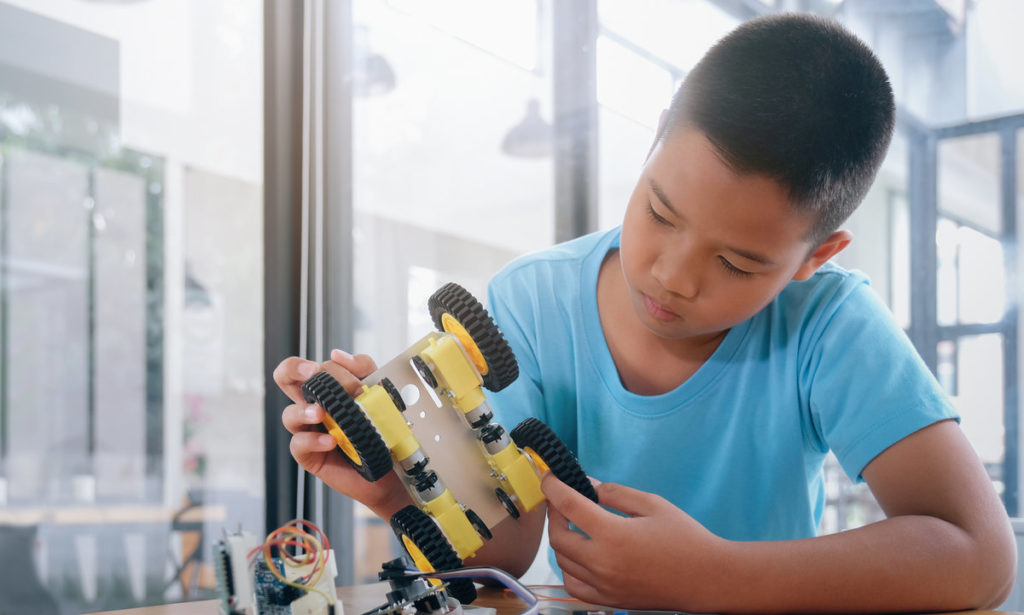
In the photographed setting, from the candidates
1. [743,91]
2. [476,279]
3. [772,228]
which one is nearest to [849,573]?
[772,228]

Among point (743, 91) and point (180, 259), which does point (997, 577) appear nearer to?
point (743, 91)

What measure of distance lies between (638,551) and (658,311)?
25 centimetres

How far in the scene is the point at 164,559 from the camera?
1607mm

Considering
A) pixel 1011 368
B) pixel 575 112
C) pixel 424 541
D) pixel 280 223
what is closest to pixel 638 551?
pixel 424 541

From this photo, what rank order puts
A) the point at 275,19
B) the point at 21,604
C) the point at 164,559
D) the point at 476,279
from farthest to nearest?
1. the point at 476,279
2. the point at 275,19
3. the point at 164,559
4. the point at 21,604

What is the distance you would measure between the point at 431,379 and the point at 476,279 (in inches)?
50.6

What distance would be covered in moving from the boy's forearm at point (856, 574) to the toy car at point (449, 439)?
0.43 ft

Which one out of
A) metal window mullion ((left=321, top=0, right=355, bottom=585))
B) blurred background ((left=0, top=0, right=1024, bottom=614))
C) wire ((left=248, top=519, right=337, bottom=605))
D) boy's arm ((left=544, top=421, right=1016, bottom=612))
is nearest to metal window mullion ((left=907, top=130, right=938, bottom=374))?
blurred background ((left=0, top=0, right=1024, bottom=614))

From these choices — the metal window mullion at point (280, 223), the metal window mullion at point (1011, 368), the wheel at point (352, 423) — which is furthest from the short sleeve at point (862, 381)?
the metal window mullion at point (280, 223)

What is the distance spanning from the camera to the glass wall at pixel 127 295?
1.44 m

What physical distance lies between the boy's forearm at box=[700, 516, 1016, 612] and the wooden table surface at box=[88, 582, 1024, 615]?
35 mm

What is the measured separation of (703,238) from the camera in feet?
2.25

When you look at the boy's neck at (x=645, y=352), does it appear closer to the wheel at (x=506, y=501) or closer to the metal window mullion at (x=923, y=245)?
the wheel at (x=506, y=501)

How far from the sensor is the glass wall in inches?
56.8
